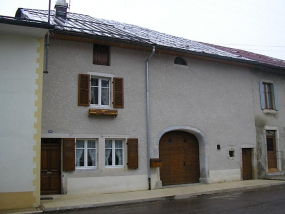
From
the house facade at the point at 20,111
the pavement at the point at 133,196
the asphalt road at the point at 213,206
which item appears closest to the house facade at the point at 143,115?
the pavement at the point at 133,196

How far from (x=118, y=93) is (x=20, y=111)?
14.5 ft

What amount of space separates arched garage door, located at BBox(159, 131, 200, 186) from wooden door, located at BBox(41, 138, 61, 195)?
14.9 feet

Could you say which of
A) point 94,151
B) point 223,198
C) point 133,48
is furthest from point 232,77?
point 94,151

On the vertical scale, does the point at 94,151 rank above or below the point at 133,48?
below

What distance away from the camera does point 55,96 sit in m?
11.7

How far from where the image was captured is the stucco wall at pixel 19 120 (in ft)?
29.4

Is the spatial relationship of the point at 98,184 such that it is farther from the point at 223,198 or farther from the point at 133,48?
the point at 133,48

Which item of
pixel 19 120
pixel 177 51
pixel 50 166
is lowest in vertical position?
pixel 50 166

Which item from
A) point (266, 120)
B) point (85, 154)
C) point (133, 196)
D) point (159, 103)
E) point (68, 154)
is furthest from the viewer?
point (266, 120)

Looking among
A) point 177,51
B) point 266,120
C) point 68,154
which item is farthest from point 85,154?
point 266,120

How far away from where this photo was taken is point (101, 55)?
1292 centimetres

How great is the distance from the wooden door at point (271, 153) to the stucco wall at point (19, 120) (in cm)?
1262

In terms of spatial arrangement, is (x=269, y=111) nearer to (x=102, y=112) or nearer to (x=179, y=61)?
(x=179, y=61)

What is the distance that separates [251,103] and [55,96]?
1017 centimetres
